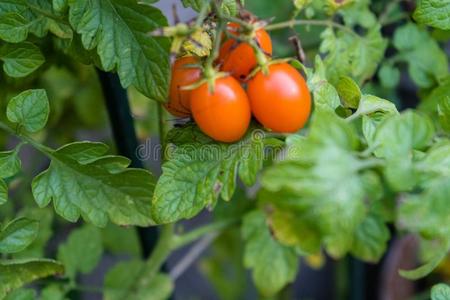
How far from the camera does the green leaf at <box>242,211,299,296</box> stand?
101 cm

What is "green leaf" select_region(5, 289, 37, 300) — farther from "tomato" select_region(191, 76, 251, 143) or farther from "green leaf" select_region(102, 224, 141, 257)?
"green leaf" select_region(102, 224, 141, 257)

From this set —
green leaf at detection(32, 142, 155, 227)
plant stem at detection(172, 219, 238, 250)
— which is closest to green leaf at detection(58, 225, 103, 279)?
plant stem at detection(172, 219, 238, 250)

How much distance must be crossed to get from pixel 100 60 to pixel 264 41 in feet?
0.56

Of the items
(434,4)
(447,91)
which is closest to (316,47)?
(447,91)

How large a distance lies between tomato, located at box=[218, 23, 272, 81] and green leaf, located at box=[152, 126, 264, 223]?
0.22 ft

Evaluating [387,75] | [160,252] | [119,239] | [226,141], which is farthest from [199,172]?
[119,239]

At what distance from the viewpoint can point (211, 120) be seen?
0.59 meters

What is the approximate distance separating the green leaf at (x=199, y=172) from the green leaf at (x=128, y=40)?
60 millimetres

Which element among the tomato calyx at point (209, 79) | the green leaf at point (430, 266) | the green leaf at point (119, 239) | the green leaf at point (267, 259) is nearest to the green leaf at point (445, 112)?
the green leaf at point (430, 266)

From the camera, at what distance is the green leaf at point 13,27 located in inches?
25.6

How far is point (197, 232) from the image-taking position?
102 cm

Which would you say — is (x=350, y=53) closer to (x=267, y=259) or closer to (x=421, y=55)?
(x=421, y=55)

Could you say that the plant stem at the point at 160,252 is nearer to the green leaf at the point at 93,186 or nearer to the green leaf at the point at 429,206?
the green leaf at the point at 93,186

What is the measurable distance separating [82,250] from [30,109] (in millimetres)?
404
